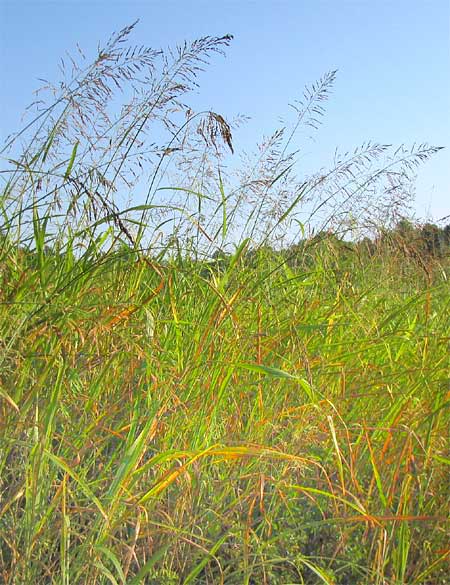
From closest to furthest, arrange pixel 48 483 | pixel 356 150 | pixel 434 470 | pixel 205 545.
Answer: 1. pixel 48 483
2. pixel 205 545
3. pixel 434 470
4. pixel 356 150

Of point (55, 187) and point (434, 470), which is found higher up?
point (55, 187)

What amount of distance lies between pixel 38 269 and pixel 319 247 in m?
1.48

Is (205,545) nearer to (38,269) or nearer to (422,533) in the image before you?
(422,533)

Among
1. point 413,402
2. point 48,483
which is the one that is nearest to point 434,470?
point 413,402

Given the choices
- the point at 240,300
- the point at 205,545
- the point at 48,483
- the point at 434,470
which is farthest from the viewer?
the point at 240,300

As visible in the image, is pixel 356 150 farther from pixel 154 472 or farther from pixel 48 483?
pixel 48 483

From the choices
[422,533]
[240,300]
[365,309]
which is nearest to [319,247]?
[365,309]

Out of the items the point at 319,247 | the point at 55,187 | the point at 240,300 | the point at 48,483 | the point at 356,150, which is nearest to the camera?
the point at 48,483

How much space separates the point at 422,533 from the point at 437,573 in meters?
0.09

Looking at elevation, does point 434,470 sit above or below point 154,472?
above

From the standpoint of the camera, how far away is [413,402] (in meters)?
1.87

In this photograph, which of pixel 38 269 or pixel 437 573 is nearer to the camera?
pixel 437 573

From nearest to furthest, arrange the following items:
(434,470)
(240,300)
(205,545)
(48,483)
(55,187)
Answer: (48,483) < (205,545) < (434,470) < (55,187) < (240,300)

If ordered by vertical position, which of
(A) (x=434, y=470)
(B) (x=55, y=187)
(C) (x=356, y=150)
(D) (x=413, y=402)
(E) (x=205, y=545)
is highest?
(C) (x=356, y=150)
